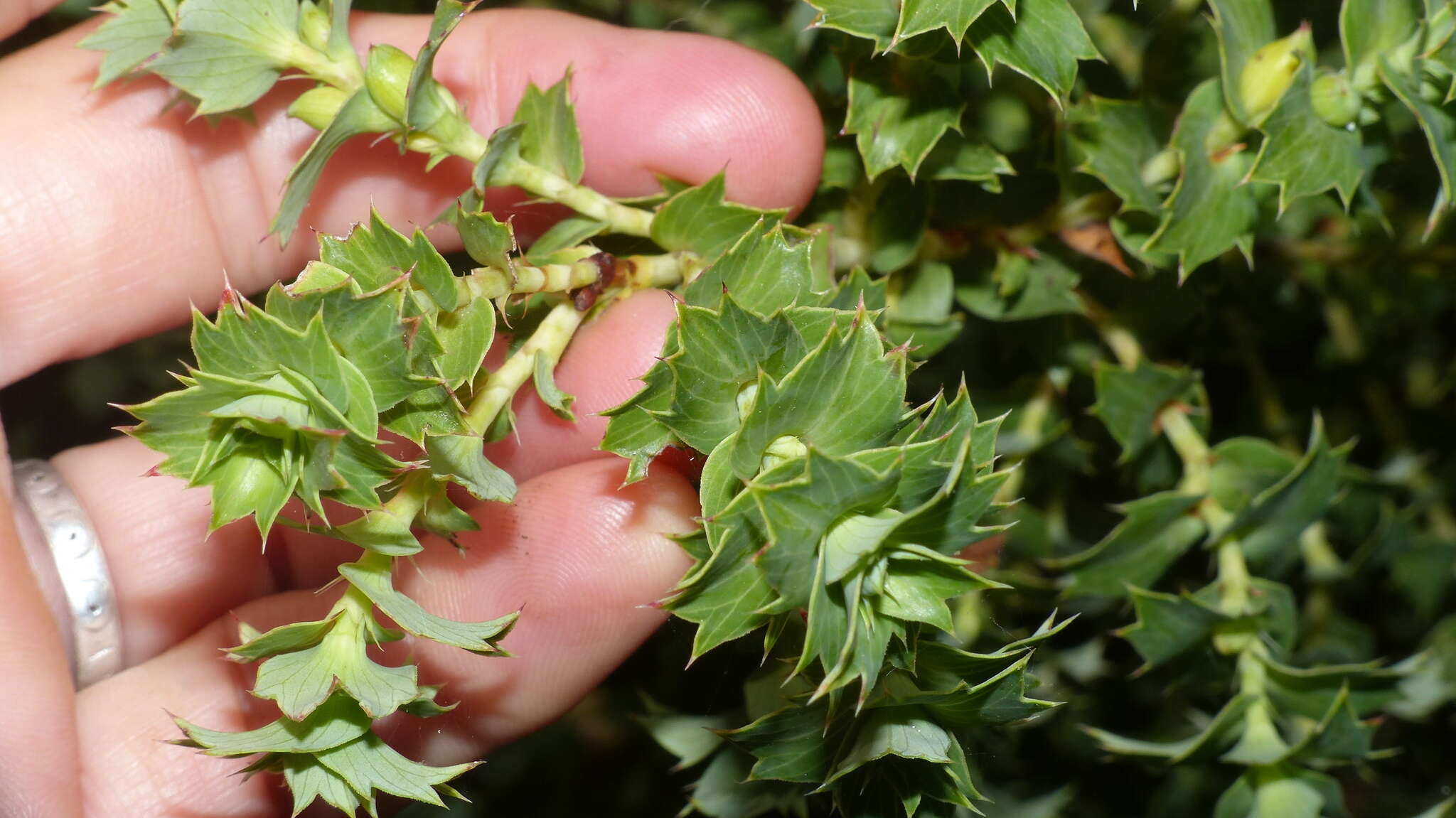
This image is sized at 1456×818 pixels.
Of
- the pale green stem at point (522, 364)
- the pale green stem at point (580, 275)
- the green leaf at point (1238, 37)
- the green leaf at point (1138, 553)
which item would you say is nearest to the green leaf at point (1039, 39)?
the green leaf at point (1238, 37)

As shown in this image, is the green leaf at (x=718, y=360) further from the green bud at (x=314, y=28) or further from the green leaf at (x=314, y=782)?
the green bud at (x=314, y=28)

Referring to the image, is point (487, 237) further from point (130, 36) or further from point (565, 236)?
point (130, 36)

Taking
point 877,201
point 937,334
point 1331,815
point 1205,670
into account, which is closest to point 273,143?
point 877,201

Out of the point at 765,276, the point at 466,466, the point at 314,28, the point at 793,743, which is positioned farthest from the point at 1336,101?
the point at 314,28

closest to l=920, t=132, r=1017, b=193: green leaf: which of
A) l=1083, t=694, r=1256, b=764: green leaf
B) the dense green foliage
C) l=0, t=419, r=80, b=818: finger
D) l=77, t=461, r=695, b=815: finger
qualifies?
the dense green foliage

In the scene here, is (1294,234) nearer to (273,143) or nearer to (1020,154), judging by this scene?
(1020,154)
